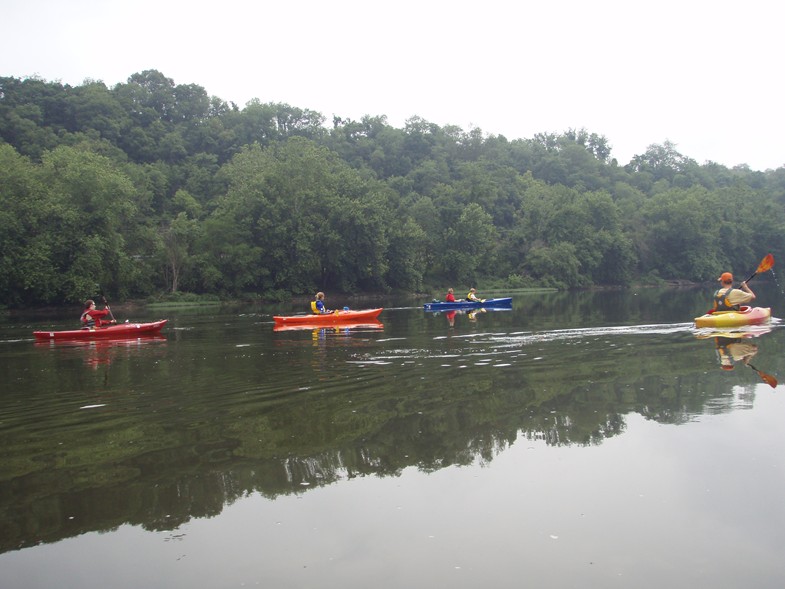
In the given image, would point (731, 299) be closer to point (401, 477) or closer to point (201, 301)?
point (401, 477)

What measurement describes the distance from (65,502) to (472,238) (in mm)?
67500

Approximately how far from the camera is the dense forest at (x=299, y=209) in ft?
150

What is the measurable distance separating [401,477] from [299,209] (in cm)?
5372

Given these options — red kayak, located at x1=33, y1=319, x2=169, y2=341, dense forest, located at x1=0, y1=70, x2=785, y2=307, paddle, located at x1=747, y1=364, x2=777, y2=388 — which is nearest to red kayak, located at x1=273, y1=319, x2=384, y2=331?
red kayak, located at x1=33, y1=319, x2=169, y2=341

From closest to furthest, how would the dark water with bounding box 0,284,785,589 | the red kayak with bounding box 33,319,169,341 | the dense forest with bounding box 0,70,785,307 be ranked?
1. the dark water with bounding box 0,284,785,589
2. the red kayak with bounding box 33,319,169,341
3. the dense forest with bounding box 0,70,785,307

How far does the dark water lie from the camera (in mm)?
5094

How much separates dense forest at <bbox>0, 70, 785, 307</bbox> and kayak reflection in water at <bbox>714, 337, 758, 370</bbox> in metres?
37.9

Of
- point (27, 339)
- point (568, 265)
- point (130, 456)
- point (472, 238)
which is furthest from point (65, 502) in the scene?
point (568, 265)

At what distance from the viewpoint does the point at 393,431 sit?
8.51 meters

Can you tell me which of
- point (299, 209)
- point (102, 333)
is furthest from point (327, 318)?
point (299, 209)

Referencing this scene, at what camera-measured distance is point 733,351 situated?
14906mm

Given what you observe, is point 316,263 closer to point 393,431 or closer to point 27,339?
point 27,339

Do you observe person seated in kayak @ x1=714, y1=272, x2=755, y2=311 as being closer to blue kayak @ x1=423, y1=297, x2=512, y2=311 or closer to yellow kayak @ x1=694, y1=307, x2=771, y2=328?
yellow kayak @ x1=694, y1=307, x2=771, y2=328

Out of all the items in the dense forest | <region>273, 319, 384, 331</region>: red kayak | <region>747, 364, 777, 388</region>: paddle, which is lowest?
<region>747, 364, 777, 388</region>: paddle
